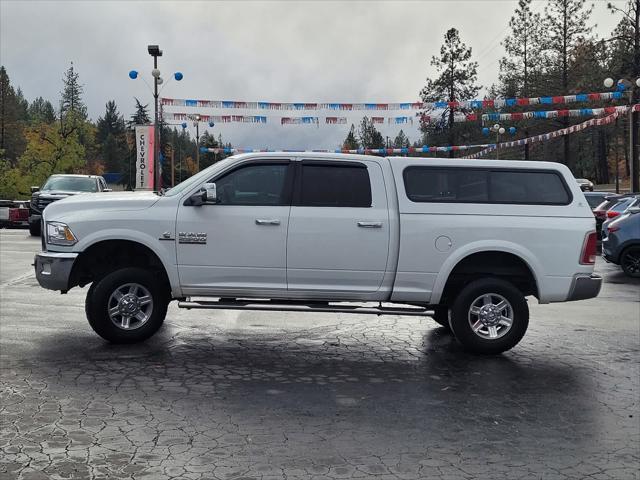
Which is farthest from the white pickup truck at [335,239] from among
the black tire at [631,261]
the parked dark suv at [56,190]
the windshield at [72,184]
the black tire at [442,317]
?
the windshield at [72,184]

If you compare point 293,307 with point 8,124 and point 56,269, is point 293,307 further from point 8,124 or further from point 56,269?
point 8,124

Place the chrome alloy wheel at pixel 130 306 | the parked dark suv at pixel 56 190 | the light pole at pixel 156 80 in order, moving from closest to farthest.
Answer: the chrome alloy wheel at pixel 130 306 → the parked dark suv at pixel 56 190 → the light pole at pixel 156 80

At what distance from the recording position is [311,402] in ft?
18.7

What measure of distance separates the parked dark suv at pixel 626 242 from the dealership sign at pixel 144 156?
23.5 metres

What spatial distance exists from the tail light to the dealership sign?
28687mm

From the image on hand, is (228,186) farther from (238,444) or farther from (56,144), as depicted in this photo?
(56,144)

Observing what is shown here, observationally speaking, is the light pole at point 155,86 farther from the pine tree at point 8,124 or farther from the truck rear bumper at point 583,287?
the pine tree at point 8,124

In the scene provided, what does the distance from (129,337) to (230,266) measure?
1.29m

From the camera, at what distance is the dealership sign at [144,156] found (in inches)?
1351

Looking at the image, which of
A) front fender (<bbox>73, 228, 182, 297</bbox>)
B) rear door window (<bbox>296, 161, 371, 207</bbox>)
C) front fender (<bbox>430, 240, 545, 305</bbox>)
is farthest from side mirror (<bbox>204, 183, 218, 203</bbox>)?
front fender (<bbox>430, 240, 545, 305</bbox>)

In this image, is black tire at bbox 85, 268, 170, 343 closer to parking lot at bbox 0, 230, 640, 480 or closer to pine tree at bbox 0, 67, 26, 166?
parking lot at bbox 0, 230, 640, 480

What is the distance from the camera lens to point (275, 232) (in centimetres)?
752

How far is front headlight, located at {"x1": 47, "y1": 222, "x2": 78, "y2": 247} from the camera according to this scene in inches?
298

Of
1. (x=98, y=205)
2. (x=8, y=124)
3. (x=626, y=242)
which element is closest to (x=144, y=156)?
(x=626, y=242)
